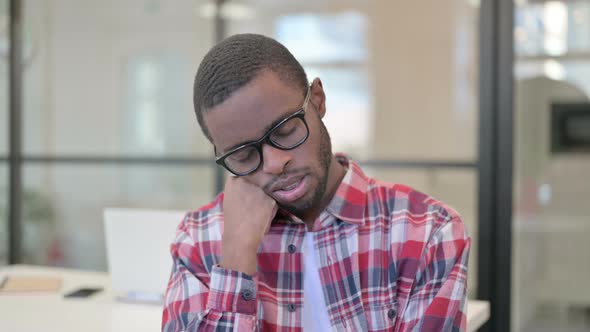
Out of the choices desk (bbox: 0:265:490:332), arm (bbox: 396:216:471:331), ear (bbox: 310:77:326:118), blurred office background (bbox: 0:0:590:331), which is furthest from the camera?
blurred office background (bbox: 0:0:590:331)

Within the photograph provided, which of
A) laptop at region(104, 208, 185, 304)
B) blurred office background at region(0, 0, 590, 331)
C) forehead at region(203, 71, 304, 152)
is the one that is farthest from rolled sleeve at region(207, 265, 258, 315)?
blurred office background at region(0, 0, 590, 331)

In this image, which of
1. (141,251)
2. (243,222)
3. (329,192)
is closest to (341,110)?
(141,251)

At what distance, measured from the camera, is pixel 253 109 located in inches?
44.2

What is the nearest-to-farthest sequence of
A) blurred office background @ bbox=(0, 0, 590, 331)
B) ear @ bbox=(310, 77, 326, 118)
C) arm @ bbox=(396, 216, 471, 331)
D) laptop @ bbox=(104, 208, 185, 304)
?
1. arm @ bbox=(396, 216, 471, 331)
2. ear @ bbox=(310, 77, 326, 118)
3. laptop @ bbox=(104, 208, 185, 304)
4. blurred office background @ bbox=(0, 0, 590, 331)

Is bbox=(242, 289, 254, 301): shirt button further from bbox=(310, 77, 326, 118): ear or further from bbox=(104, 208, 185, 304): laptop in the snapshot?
bbox=(104, 208, 185, 304): laptop

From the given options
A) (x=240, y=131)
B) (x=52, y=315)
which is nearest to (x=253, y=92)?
(x=240, y=131)

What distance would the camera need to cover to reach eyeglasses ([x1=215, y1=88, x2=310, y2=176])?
3.73 feet

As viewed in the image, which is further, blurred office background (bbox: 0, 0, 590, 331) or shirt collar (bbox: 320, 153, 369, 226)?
blurred office background (bbox: 0, 0, 590, 331)

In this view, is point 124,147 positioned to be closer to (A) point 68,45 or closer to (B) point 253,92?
(A) point 68,45

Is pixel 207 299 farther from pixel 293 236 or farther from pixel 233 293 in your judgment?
pixel 293 236

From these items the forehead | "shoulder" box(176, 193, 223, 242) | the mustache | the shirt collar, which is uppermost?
the forehead

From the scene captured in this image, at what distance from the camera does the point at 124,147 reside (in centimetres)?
378

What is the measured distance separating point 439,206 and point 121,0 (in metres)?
3.00

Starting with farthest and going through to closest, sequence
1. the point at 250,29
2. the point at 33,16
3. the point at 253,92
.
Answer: the point at 33,16 → the point at 250,29 → the point at 253,92
